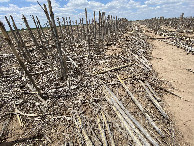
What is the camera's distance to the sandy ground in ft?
17.9

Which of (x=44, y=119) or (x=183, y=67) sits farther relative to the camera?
(x=183, y=67)

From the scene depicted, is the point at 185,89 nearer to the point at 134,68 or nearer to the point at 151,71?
the point at 151,71

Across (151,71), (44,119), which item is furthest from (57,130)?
(151,71)

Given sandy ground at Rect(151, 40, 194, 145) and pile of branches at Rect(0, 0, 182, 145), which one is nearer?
pile of branches at Rect(0, 0, 182, 145)

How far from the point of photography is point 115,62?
37.1 ft

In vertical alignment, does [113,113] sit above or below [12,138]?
above

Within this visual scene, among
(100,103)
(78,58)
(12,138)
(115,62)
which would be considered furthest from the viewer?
(78,58)

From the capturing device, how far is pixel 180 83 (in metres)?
8.42

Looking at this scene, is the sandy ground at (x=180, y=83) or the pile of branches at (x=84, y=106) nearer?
the pile of branches at (x=84, y=106)

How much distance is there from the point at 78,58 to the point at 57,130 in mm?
8257

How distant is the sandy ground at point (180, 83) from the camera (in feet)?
17.9

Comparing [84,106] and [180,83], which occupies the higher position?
[180,83]

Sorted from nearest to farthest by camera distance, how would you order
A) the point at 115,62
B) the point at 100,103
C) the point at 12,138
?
the point at 12,138, the point at 100,103, the point at 115,62

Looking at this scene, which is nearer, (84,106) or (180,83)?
(84,106)
